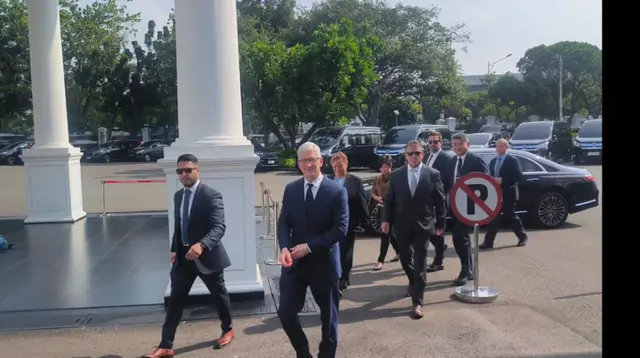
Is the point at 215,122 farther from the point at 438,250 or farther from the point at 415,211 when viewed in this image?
the point at 438,250

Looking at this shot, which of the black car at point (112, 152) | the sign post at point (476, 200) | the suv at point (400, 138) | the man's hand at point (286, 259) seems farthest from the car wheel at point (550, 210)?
the black car at point (112, 152)

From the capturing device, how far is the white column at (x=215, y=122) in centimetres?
670

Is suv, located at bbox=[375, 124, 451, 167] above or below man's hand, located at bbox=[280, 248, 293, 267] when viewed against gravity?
above

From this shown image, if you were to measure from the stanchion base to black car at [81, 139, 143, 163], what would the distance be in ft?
118

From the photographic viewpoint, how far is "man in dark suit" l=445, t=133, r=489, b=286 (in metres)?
7.73

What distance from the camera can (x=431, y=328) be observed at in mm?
6004

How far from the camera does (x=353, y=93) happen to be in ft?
95.6

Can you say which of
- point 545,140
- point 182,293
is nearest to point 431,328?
point 182,293

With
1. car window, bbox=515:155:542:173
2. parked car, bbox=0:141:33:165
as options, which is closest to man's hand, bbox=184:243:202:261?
car window, bbox=515:155:542:173

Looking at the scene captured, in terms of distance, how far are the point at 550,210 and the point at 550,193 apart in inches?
12.4

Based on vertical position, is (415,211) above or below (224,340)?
above

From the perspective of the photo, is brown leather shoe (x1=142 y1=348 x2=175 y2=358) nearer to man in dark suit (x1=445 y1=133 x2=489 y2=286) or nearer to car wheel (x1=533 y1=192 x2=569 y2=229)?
man in dark suit (x1=445 y1=133 x2=489 y2=286)

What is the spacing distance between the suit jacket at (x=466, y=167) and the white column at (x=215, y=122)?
2820 millimetres
